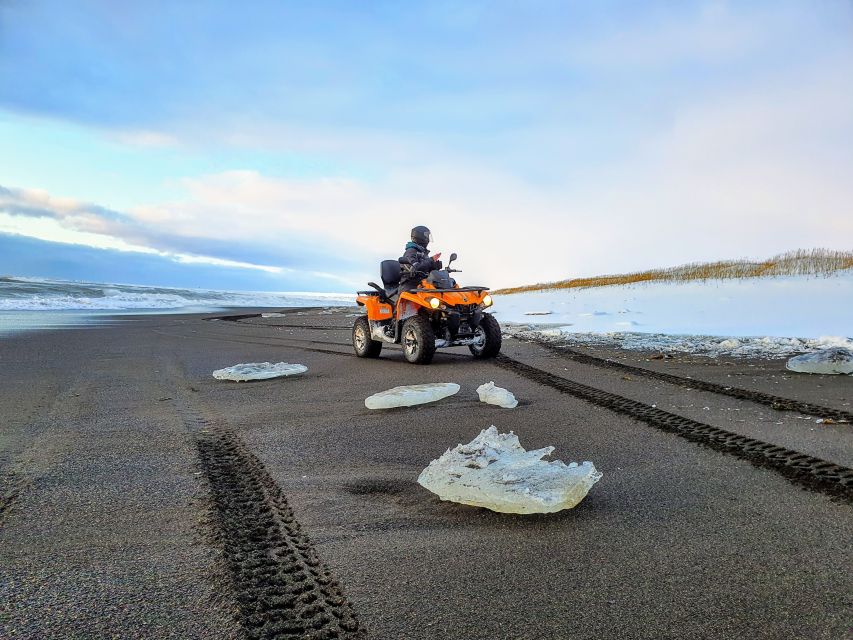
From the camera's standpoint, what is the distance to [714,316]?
12.5 meters

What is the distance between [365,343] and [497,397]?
12.9 feet

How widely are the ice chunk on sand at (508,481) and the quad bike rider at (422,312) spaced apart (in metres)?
4.50

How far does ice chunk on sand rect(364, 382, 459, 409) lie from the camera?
4.39 metres

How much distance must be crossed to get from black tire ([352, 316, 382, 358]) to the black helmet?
1317 millimetres

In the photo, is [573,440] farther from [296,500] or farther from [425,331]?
[425,331]

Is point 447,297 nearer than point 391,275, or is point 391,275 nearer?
point 447,297

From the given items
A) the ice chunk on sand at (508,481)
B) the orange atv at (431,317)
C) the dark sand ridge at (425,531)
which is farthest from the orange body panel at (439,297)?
the ice chunk on sand at (508,481)

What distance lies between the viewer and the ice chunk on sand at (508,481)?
2236 millimetres

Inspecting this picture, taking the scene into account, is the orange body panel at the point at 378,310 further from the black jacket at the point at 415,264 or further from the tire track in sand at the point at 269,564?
the tire track in sand at the point at 269,564

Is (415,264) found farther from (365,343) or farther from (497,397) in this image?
(497,397)

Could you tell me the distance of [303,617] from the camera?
62.2 inches

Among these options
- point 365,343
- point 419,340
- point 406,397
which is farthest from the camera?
point 365,343

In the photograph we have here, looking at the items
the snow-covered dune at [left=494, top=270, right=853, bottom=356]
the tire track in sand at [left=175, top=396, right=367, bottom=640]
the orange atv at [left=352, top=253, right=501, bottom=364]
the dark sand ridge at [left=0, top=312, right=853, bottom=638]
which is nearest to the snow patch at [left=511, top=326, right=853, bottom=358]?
the snow-covered dune at [left=494, top=270, right=853, bottom=356]

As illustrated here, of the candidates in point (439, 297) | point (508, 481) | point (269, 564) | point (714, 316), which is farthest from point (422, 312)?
point (714, 316)
